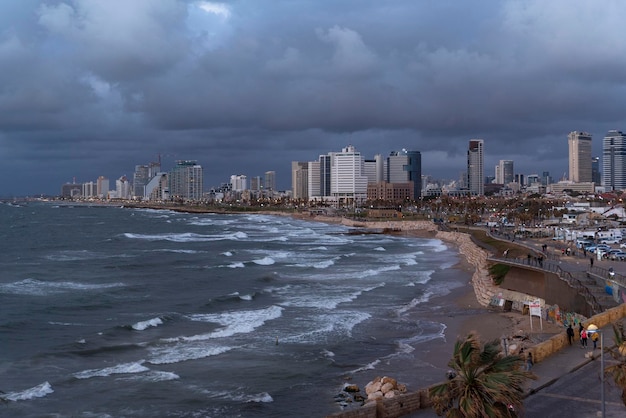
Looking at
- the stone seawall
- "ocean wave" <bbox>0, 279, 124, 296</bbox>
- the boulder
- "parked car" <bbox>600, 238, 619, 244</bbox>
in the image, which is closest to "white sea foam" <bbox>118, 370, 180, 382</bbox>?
the boulder

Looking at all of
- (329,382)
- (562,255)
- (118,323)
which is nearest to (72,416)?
(329,382)

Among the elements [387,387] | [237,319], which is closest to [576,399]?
[387,387]

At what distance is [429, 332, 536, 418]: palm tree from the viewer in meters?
11.0

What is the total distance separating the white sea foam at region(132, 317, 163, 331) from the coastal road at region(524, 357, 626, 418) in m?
19.6

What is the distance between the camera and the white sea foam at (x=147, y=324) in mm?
29866

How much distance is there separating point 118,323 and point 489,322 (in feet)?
57.1

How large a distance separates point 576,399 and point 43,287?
36.5m

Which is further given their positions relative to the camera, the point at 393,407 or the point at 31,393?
the point at 31,393

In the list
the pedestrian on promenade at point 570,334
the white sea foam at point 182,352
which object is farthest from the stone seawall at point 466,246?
the pedestrian on promenade at point 570,334

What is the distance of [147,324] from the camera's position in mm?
30484

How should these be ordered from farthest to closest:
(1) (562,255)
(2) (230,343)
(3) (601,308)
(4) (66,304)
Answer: (1) (562,255) < (4) (66,304) < (2) (230,343) < (3) (601,308)

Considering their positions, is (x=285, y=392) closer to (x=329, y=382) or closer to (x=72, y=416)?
(x=329, y=382)

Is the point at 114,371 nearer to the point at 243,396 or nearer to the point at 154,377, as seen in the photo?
the point at 154,377

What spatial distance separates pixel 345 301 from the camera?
37.0 metres
